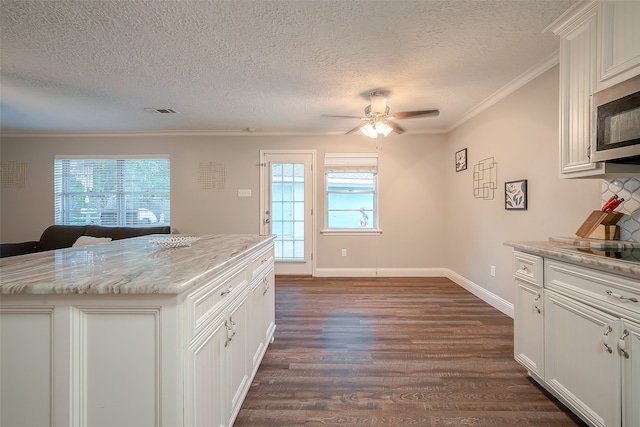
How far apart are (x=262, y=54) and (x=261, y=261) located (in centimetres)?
166

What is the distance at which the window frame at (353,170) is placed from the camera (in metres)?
4.54

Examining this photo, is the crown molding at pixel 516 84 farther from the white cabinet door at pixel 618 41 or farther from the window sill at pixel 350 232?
the window sill at pixel 350 232

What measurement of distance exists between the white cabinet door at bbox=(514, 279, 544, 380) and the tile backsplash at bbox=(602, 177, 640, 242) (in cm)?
67

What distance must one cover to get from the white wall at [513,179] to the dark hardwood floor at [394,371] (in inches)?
26.2

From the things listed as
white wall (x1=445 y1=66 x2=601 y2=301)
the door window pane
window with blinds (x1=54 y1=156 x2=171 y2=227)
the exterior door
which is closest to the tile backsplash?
white wall (x1=445 y1=66 x2=601 y2=301)

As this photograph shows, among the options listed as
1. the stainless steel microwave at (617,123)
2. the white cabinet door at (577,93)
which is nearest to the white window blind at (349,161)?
the white cabinet door at (577,93)

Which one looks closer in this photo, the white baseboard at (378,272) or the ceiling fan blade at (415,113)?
the ceiling fan blade at (415,113)

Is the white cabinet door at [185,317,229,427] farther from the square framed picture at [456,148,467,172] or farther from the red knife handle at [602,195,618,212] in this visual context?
the square framed picture at [456,148,467,172]

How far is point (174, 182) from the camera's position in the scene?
4.62 meters

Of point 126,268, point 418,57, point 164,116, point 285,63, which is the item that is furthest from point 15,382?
point 164,116

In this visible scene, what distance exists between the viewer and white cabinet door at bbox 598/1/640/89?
1.38m

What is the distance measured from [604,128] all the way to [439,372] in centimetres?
176

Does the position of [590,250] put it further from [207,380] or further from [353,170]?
[353,170]

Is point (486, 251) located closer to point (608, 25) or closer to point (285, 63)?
point (608, 25)
